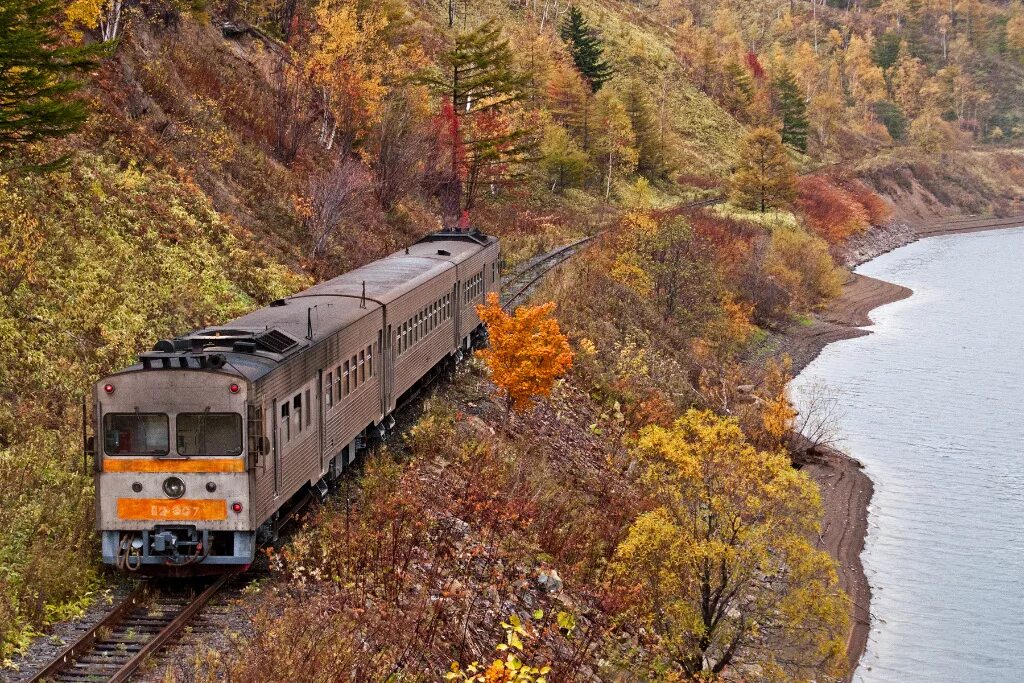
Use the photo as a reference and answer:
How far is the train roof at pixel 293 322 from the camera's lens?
15.6 metres

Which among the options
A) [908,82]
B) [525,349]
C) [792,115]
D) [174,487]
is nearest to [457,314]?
[525,349]

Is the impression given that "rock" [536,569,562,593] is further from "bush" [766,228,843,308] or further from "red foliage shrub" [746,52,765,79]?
"red foliage shrub" [746,52,765,79]

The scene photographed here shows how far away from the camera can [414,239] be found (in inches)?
1854

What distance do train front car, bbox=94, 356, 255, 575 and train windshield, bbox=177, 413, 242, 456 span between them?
0.01m

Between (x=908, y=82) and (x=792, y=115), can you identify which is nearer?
(x=792, y=115)

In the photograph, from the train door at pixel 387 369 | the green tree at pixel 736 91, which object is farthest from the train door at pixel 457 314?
the green tree at pixel 736 91

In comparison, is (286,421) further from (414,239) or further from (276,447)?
(414,239)

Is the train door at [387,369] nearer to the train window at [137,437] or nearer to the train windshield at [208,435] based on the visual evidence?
the train windshield at [208,435]

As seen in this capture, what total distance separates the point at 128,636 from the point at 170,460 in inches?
91.3

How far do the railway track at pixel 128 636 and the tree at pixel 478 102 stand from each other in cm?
4335

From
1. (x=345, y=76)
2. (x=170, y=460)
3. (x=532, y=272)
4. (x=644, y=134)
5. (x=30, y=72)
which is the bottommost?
(x=532, y=272)

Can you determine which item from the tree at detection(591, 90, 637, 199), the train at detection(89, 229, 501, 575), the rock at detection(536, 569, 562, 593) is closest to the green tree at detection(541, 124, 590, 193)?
the tree at detection(591, 90, 637, 199)

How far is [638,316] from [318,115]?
15.7 m

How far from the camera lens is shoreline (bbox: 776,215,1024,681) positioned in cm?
3172
